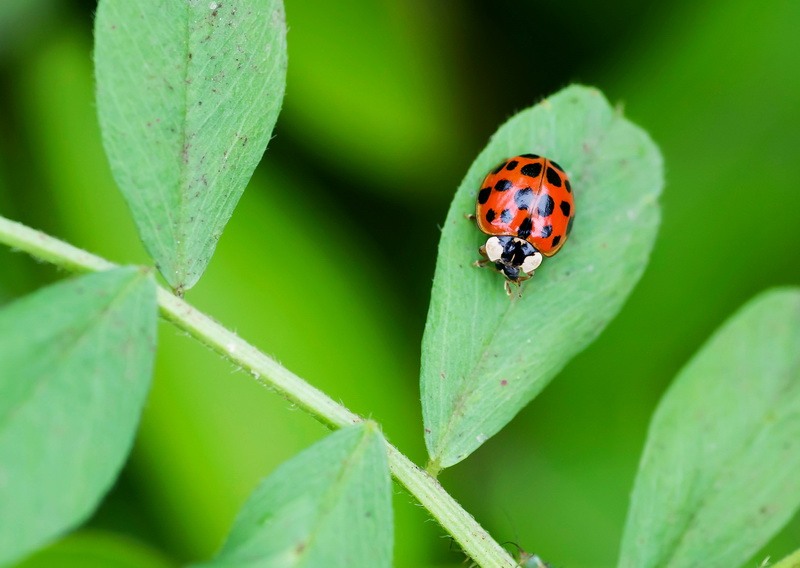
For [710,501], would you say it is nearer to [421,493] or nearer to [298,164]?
[421,493]

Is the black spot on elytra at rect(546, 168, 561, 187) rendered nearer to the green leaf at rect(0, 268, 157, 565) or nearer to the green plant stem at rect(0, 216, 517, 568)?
the green plant stem at rect(0, 216, 517, 568)

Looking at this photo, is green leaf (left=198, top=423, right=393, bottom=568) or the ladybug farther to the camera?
the ladybug

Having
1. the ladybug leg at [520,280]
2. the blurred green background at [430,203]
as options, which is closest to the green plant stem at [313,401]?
the ladybug leg at [520,280]

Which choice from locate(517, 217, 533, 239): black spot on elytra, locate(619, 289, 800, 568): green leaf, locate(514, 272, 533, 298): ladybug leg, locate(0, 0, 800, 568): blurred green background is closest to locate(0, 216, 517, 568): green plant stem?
locate(619, 289, 800, 568): green leaf

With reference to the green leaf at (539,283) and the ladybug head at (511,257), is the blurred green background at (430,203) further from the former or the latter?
the green leaf at (539,283)

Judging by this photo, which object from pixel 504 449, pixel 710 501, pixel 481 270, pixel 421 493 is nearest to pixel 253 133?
pixel 481 270
